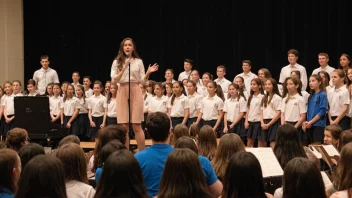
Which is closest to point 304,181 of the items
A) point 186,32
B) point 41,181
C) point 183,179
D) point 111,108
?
point 183,179

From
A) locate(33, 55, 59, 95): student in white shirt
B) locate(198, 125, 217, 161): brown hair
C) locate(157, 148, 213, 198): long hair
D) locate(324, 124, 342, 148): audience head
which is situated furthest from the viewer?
locate(33, 55, 59, 95): student in white shirt

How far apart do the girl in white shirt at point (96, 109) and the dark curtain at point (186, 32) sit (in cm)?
335

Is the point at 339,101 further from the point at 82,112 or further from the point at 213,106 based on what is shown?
the point at 82,112

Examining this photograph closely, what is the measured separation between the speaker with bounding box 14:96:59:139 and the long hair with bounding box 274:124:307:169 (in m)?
4.64

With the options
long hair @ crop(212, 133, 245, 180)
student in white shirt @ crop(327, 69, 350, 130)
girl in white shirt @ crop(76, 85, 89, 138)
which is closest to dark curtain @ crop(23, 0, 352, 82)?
girl in white shirt @ crop(76, 85, 89, 138)

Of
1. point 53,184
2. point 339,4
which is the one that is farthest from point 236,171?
point 339,4

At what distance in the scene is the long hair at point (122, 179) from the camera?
284 cm

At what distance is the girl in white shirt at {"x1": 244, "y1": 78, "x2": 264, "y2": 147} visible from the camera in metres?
9.49

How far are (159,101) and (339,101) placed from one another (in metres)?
3.52

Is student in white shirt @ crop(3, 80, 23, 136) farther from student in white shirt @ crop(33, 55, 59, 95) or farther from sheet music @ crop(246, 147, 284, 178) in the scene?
sheet music @ crop(246, 147, 284, 178)

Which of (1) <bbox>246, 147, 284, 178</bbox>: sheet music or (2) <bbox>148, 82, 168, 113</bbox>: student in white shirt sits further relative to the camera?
(2) <bbox>148, 82, 168, 113</bbox>: student in white shirt

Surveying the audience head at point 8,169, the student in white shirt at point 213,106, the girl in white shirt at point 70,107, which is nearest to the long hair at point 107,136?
the audience head at point 8,169

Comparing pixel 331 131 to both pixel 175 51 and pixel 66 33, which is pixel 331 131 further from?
pixel 66 33

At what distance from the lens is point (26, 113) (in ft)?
28.3
